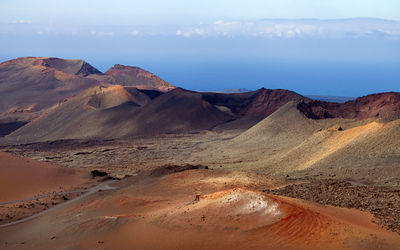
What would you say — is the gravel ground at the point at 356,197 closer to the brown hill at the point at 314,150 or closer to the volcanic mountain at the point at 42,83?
the brown hill at the point at 314,150

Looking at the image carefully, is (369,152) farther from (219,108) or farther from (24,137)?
(24,137)

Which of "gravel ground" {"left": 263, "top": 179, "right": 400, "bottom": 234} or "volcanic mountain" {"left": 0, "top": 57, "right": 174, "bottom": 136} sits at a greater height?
"volcanic mountain" {"left": 0, "top": 57, "right": 174, "bottom": 136}

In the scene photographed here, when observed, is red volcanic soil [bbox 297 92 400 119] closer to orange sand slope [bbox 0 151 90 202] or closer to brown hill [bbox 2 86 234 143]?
brown hill [bbox 2 86 234 143]

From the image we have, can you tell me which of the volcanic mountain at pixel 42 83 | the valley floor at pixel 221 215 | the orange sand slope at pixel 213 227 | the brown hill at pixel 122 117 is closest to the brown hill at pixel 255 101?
the brown hill at pixel 122 117

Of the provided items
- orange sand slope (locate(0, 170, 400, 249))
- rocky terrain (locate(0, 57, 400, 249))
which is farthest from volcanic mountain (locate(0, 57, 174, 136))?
orange sand slope (locate(0, 170, 400, 249))

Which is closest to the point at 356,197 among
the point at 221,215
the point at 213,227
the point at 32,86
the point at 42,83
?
the point at 221,215

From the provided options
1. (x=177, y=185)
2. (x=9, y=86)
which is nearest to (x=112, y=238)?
(x=177, y=185)

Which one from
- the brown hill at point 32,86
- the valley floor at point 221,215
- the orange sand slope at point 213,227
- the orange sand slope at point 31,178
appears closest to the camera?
the orange sand slope at point 213,227
